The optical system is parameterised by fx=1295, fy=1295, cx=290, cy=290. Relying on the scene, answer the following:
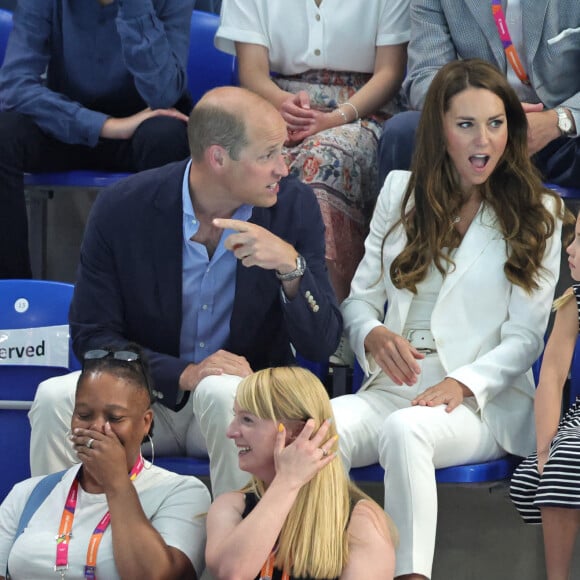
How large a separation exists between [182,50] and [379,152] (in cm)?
82

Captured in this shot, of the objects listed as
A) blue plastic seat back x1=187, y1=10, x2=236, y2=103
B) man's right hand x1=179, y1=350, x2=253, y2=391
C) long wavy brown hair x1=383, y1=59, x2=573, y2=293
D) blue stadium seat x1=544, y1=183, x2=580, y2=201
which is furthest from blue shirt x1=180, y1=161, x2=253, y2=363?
blue plastic seat back x1=187, y1=10, x2=236, y2=103

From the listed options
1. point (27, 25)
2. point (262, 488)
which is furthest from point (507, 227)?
point (27, 25)

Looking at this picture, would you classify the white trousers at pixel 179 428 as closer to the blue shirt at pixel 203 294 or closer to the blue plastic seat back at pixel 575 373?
the blue shirt at pixel 203 294

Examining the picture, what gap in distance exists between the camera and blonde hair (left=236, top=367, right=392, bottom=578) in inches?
100

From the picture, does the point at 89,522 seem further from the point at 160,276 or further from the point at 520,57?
the point at 520,57

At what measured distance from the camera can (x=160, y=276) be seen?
133 inches

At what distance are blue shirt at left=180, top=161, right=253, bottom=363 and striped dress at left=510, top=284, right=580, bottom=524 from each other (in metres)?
0.85

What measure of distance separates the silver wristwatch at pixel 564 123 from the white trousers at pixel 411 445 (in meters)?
0.92

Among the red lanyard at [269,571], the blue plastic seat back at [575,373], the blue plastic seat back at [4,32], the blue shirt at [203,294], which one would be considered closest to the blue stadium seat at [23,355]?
the blue shirt at [203,294]

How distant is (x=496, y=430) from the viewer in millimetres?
3295

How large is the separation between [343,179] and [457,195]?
476mm

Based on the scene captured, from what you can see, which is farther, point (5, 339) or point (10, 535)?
point (5, 339)

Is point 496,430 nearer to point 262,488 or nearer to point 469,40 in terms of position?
point 262,488

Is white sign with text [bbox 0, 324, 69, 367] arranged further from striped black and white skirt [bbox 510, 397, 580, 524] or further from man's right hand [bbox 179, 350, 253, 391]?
striped black and white skirt [bbox 510, 397, 580, 524]
